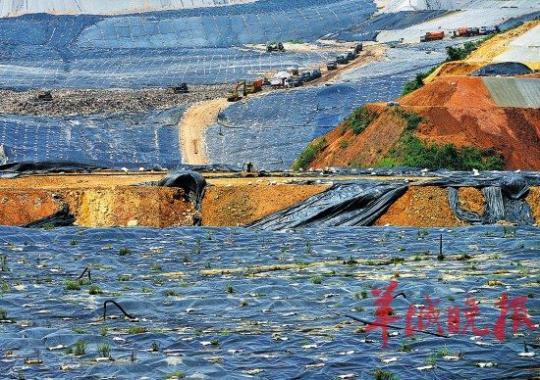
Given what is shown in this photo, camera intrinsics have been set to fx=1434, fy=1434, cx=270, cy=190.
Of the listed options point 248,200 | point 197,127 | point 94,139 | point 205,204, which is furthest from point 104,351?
point 197,127

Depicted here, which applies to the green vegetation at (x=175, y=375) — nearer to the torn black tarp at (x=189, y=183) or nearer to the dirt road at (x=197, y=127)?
the torn black tarp at (x=189, y=183)

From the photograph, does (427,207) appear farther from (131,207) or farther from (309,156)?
(309,156)

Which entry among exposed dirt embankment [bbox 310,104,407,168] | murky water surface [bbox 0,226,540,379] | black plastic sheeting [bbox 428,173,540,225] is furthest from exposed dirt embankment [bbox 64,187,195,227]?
exposed dirt embankment [bbox 310,104,407,168]

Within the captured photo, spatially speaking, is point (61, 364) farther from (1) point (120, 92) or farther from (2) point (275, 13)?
(2) point (275, 13)

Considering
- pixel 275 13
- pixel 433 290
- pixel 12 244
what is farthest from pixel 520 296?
pixel 275 13

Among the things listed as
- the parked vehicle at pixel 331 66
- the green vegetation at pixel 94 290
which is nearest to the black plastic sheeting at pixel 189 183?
the green vegetation at pixel 94 290

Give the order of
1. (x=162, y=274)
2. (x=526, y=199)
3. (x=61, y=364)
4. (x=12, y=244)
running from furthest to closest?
(x=526, y=199) < (x=12, y=244) < (x=162, y=274) < (x=61, y=364)
